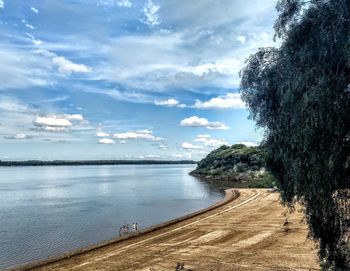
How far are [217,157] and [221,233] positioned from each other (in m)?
157

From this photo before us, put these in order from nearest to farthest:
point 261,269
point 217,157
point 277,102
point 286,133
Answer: point 286,133 → point 277,102 → point 261,269 → point 217,157

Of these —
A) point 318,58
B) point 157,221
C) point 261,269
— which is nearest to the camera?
point 318,58

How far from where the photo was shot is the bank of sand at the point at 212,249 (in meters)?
28.3

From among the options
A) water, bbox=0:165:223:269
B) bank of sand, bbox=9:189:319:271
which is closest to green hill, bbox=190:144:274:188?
water, bbox=0:165:223:269

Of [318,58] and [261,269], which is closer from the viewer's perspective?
[318,58]

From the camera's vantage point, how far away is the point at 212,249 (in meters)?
33.1

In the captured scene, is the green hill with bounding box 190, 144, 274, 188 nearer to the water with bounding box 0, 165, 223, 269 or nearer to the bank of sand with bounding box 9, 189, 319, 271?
the water with bounding box 0, 165, 223, 269

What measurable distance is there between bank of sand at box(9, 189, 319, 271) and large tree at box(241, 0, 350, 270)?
4885 mm

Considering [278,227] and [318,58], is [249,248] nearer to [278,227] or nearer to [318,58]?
[278,227]

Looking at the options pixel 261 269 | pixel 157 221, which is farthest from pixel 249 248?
pixel 157 221

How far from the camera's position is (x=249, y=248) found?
32.8 metres

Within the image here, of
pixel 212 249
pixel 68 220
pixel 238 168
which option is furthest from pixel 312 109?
pixel 238 168

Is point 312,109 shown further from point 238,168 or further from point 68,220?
point 238,168

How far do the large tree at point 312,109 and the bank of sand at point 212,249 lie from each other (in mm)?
4885
